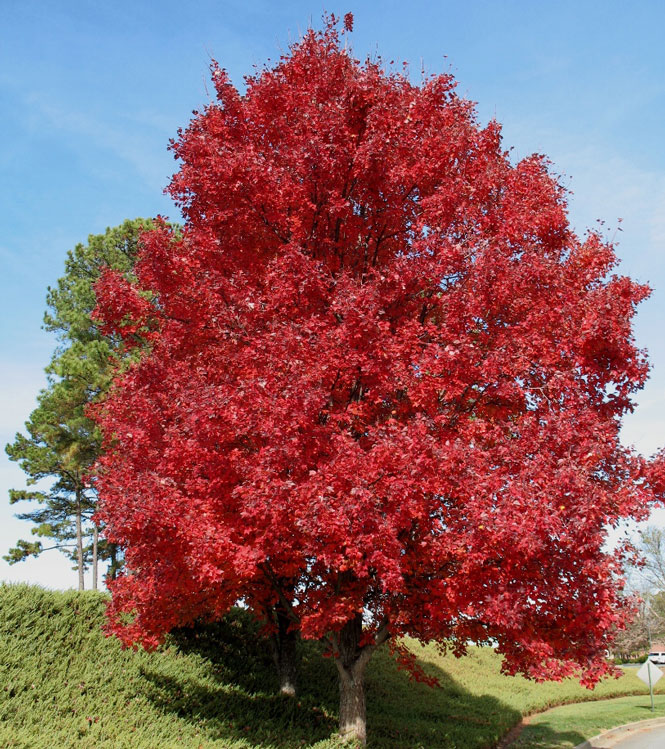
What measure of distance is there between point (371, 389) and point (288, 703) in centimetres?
892

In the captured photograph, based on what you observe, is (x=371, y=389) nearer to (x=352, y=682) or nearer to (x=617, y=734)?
(x=352, y=682)

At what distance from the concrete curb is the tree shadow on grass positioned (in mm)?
809

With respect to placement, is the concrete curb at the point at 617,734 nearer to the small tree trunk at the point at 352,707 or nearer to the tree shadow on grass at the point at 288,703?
the tree shadow on grass at the point at 288,703

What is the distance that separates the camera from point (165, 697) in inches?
500

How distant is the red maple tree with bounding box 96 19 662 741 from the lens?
7895mm

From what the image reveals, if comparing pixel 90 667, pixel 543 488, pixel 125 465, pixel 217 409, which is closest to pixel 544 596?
pixel 543 488

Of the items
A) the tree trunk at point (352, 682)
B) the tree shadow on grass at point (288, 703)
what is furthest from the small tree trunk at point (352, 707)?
the tree shadow on grass at point (288, 703)

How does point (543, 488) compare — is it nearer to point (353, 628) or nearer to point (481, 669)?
point (353, 628)

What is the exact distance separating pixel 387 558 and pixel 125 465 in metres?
5.66

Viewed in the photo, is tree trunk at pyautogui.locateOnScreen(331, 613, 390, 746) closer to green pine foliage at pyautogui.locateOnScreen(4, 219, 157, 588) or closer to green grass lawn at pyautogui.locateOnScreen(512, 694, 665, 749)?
green grass lawn at pyautogui.locateOnScreen(512, 694, 665, 749)

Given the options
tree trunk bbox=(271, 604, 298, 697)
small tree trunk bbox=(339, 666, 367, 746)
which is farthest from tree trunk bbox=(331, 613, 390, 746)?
tree trunk bbox=(271, 604, 298, 697)

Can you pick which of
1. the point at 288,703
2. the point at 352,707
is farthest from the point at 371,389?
the point at 288,703

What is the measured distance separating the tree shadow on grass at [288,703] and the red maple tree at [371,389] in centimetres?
232

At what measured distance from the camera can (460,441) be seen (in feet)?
26.9
